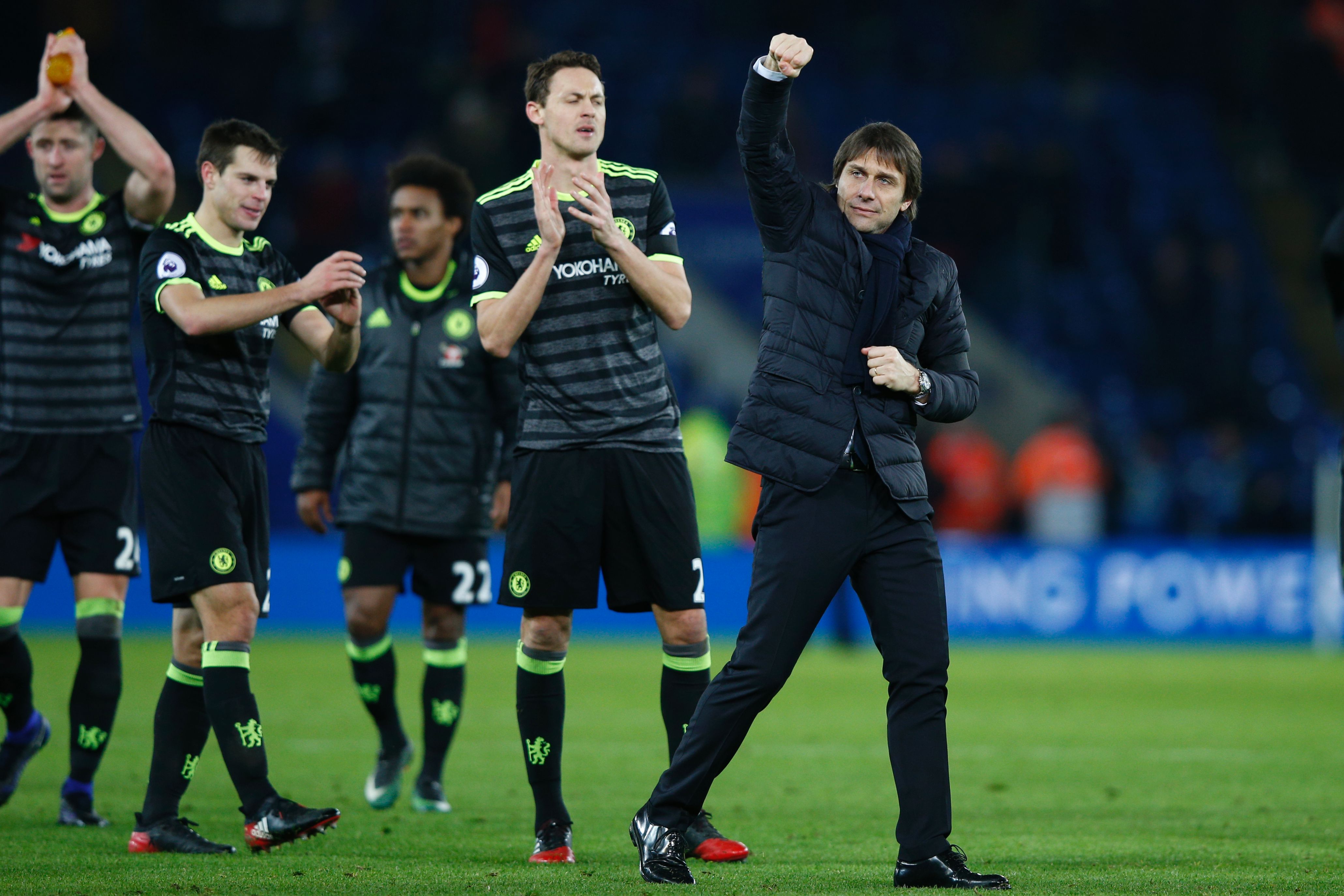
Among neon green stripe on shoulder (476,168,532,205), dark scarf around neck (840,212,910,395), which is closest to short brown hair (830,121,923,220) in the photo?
dark scarf around neck (840,212,910,395)

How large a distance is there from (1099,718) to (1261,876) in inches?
201

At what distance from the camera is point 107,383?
6148mm

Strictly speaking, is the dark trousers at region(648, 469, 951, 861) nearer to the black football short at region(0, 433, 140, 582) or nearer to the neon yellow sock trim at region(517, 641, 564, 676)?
the neon yellow sock trim at region(517, 641, 564, 676)

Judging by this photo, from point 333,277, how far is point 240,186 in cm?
50

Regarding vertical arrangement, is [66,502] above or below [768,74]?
below

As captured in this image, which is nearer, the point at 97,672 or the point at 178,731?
the point at 178,731

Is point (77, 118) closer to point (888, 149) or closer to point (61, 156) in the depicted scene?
point (61, 156)

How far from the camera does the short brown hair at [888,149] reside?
4656 millimetres

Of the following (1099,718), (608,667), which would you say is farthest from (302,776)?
(608,667)

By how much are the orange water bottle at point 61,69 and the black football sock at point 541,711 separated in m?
2.63

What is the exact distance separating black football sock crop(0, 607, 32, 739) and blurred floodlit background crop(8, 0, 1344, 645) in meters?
8.85

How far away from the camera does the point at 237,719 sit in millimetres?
5102

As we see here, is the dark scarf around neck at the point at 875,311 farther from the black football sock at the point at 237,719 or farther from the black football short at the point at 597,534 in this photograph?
the black football sock at the point at 237,719

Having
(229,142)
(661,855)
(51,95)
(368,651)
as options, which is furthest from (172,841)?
(51,95)
